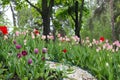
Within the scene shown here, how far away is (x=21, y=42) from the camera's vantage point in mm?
8352

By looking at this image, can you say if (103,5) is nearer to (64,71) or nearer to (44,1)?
(44,1)

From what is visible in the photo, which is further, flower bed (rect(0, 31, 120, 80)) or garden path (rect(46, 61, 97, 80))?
garden path (rect(46, 61, 97, 80))

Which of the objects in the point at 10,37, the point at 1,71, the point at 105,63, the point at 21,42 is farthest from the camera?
the point at 10,37

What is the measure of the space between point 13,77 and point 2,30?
168 centimetres

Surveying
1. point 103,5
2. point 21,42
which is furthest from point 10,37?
point 103,5

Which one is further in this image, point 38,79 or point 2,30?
point 2,30

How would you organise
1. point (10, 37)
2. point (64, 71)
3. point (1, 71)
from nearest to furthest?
point (1, 71) < point (64, 71) < point (10, 37)

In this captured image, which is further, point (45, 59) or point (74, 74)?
point (45, 59)

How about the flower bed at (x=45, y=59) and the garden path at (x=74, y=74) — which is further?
the garden path at (x=74, y=74)

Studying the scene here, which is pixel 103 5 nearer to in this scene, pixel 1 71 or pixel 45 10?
pixel 45 10

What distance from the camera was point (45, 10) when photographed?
18.2 m

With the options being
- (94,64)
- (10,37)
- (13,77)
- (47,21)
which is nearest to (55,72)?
(13,77)

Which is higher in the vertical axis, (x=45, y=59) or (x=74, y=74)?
(x=45, y=59)

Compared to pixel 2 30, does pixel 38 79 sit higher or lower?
lower
